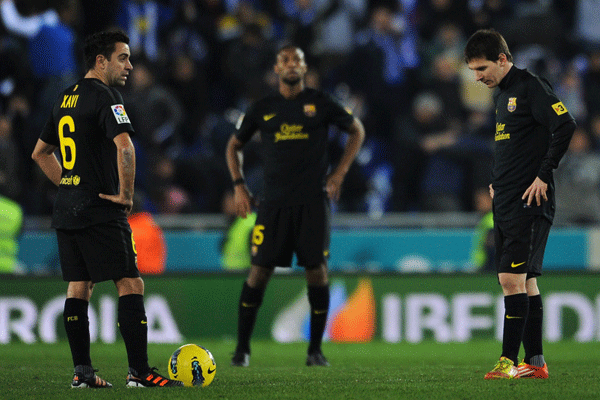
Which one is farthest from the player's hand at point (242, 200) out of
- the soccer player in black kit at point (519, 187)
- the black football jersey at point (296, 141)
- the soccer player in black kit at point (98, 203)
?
the soccer player in black kit at point (519, 187)

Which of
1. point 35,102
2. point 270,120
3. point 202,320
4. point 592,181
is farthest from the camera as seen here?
point 35,102

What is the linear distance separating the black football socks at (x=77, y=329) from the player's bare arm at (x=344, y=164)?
2504 millimetres

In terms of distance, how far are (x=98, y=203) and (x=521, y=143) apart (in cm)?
251

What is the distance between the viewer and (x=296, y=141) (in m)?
7.50

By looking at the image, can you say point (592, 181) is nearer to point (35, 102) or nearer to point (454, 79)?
point (454, 79)

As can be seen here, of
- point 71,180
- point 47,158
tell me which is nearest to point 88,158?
point 71,180

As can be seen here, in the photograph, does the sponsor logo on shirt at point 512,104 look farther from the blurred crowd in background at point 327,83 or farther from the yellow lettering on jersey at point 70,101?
the blurred crowd in background at point 327,83

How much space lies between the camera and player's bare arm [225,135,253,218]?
7.72 metres

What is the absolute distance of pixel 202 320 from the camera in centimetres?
1000

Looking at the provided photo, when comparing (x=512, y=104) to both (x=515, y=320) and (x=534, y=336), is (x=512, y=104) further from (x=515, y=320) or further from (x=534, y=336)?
(x=534, y=336)

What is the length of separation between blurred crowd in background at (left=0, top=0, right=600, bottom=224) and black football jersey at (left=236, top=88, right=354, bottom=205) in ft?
12.5

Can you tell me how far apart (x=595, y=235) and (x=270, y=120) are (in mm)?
4689

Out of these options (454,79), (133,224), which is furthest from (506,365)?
(454,79)

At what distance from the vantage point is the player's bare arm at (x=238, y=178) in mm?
7719
